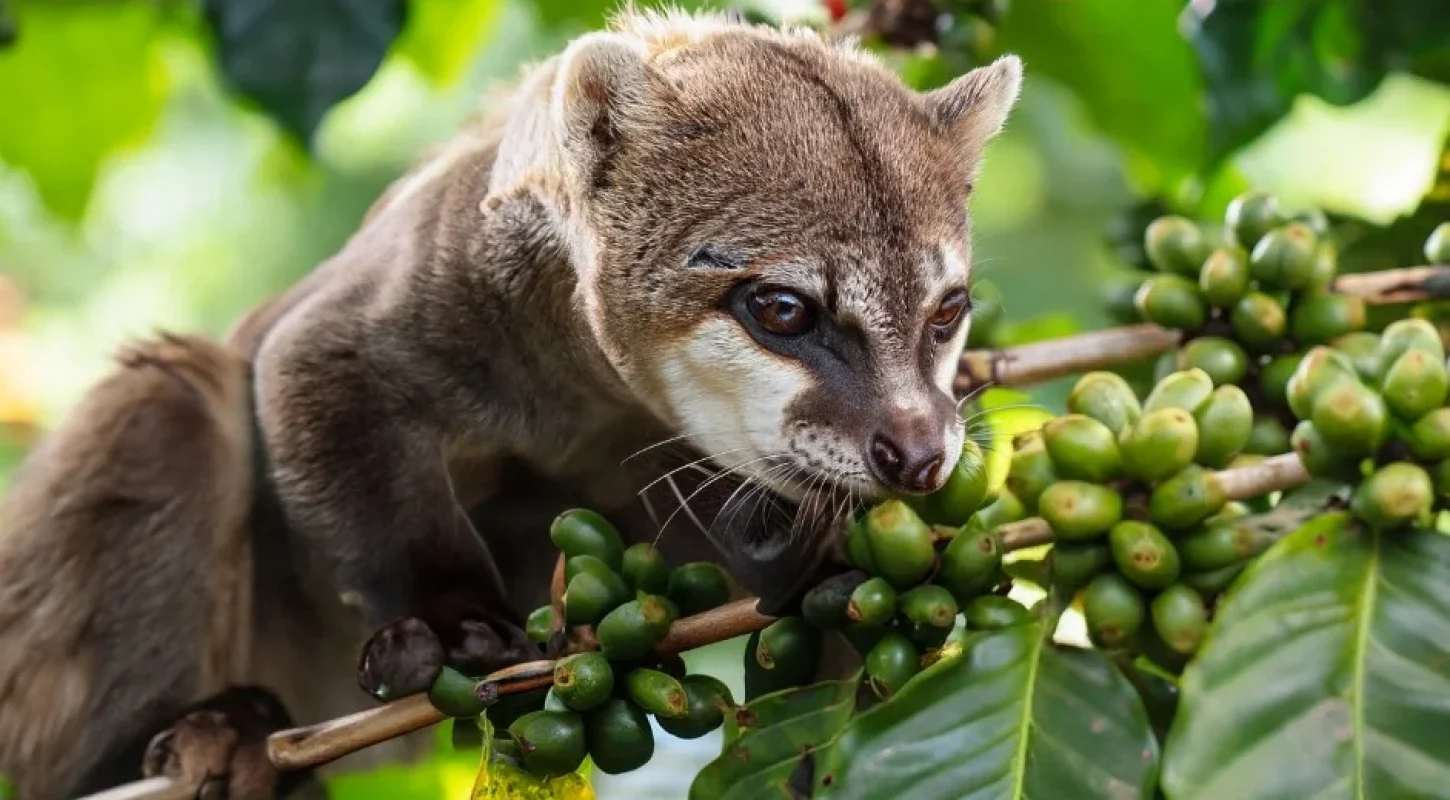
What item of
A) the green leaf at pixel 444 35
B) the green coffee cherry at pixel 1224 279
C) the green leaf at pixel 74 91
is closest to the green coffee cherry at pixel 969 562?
the green coffee cherry at pixel 1224 279

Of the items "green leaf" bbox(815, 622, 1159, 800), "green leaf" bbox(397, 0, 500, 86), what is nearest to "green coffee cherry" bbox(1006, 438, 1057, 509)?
"green leaf" bbox(815, 622, 1159, 800)

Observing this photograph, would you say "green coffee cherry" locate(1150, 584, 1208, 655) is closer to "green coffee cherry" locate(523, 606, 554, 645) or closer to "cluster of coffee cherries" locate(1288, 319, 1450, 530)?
"cluster of coffee cherries" locate(1288, 319, 1450, 530)

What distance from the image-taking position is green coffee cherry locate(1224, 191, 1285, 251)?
1423 millimetres

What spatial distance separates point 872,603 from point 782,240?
1.16 feet

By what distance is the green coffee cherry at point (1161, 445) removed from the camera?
3.58ft

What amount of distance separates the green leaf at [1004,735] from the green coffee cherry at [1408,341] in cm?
33

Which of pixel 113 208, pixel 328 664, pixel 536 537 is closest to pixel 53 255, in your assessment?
pixel 113 208

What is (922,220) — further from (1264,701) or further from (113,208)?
(113,208)

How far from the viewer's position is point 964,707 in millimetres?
1086

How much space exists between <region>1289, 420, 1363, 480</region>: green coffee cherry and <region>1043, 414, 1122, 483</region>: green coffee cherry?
0.44 ft

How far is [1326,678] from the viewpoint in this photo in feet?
3.38

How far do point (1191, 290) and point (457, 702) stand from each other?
2.56ft

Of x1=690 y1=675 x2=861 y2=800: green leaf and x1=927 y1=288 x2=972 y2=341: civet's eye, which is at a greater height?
x1=927 y1=288 x2=972 y2=341: civet's eye

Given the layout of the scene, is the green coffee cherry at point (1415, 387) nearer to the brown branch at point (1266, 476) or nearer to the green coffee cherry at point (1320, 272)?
the brown branch at point (1266, 476)
